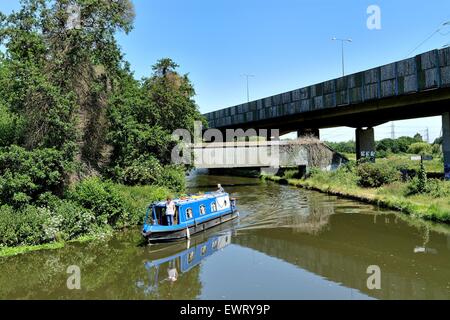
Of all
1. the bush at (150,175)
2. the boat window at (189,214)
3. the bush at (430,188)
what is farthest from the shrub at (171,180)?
the bush at (430,188)

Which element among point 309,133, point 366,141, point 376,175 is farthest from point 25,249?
point 309,133

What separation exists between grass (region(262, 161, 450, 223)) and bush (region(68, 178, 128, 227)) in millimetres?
16113

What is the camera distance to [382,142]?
356ft

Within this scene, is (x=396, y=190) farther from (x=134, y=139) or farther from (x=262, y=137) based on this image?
(x=262, y=137)

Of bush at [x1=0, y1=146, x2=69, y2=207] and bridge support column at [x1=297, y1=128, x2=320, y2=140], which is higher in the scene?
bridge support column at [x1=297, y1=128, x2=320, y2=140]

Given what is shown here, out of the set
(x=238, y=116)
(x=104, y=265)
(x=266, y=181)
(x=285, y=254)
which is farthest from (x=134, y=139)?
(x=238, y=116)

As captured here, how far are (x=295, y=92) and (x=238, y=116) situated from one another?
1565 centimetres

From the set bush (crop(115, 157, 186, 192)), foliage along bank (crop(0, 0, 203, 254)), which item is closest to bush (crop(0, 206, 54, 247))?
foliage along bank (crop(0, 0, 203, 254))

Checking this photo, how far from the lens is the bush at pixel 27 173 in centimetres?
1922

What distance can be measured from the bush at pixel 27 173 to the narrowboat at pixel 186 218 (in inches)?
204

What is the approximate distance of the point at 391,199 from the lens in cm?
2653

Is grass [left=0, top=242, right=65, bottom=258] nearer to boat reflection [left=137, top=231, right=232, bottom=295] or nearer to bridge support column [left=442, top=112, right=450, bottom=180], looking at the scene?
boat reflection [left=137, top=231, right=232, bottom=295]

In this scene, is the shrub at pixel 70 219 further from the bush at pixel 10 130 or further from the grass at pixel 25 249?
the bush at pixel 10 130

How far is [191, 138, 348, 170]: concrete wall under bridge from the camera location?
44.5m
